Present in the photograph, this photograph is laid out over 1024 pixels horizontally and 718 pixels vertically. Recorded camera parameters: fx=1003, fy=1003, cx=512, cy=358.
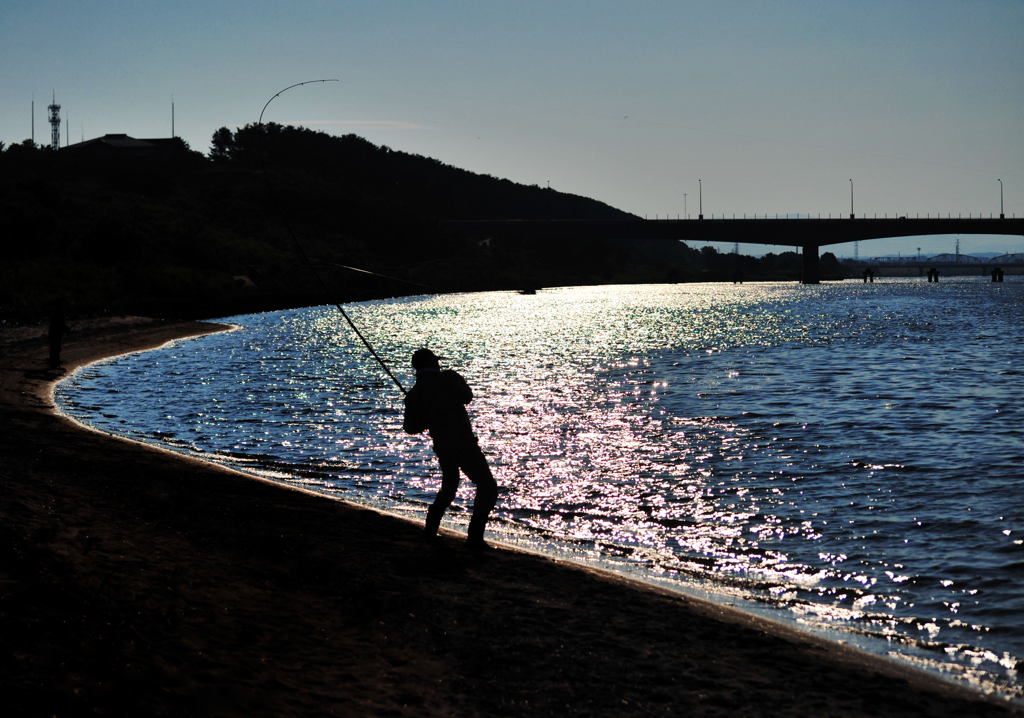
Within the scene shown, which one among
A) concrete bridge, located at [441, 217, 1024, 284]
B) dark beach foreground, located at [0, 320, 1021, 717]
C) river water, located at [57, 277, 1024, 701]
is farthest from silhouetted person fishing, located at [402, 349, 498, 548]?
concrete bridge, located at [441, 217, 1024, 284]

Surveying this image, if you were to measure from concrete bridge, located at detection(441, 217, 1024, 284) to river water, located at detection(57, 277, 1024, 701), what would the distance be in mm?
105202

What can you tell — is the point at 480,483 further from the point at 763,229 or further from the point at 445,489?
the point at 763,229

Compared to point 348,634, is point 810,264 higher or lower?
higher

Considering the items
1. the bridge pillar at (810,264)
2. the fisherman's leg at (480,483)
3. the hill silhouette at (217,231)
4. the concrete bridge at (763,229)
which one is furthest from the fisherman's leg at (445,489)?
the bridge pillar at (810,264)

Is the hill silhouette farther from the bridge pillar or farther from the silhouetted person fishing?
the bridge pillar

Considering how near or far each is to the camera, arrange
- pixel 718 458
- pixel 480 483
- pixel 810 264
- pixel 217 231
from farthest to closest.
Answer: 1. pixel 810 264
2. pixel 217 231
3. pixel 718 458
4. pixel 480 483

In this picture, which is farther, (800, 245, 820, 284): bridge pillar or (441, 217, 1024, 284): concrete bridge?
(800, 245, 820, 284): bridge pillar

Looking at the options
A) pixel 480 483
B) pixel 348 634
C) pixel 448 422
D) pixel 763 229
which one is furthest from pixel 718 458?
pixel 763 229

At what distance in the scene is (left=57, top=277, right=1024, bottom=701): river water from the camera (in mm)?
9352

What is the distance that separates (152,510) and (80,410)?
12.3 metres

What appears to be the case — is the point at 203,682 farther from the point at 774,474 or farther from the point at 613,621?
the point at 774,474

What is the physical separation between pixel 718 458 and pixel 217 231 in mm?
101551

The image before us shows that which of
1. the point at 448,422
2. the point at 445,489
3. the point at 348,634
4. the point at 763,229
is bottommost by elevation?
the point at 348,634

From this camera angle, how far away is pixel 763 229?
145 meters
